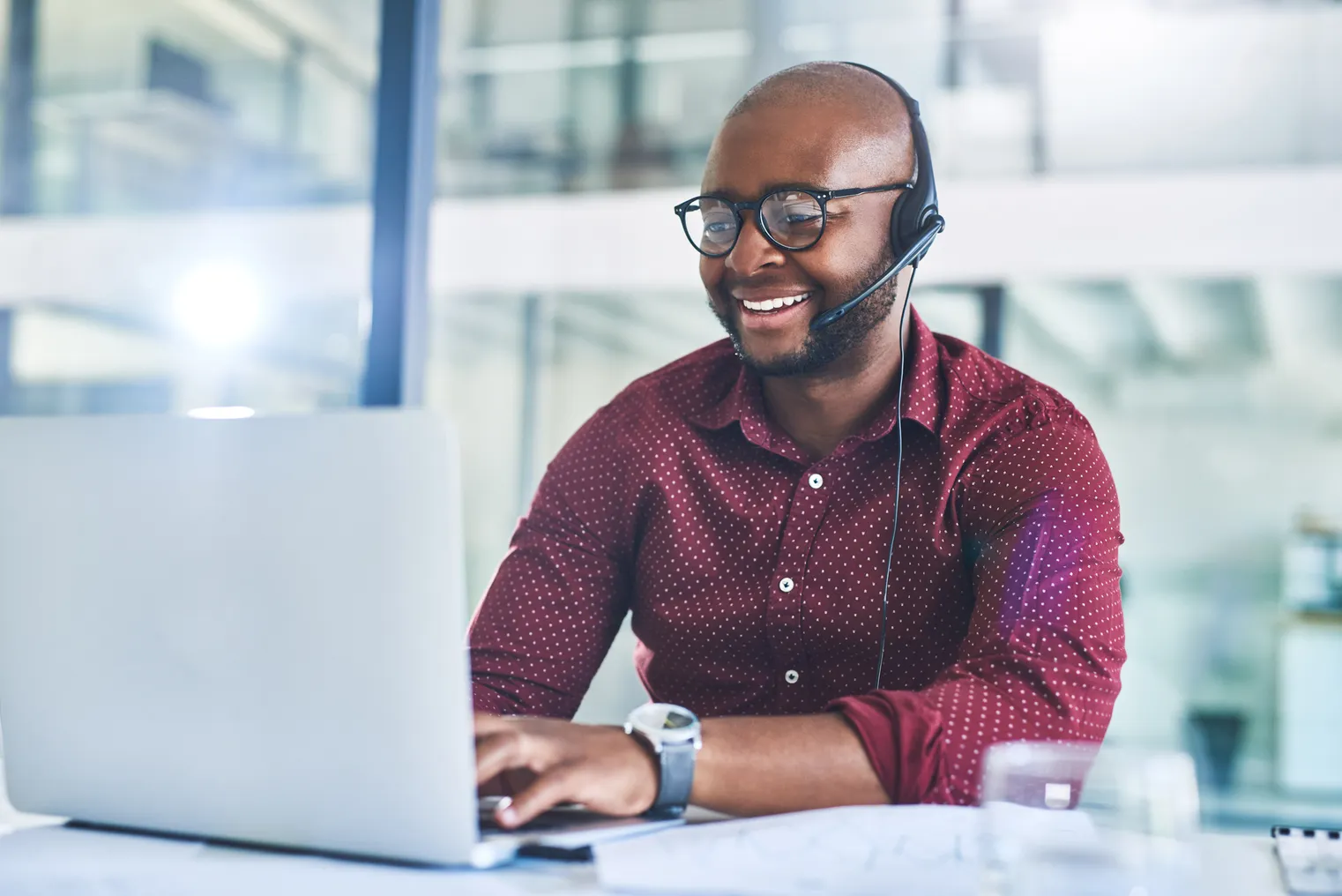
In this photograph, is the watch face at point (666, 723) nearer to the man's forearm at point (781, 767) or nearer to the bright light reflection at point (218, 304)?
the man's forearm at point (781, 767)

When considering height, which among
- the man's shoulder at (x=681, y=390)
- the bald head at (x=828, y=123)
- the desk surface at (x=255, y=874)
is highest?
the bald head at (x=828, y=123)

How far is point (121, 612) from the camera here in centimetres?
77

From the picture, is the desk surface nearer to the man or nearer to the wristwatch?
the wristwatch

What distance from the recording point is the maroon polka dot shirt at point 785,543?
4.11 feet

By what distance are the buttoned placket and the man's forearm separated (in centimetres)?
39

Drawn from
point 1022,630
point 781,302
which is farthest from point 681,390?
point 1022,630

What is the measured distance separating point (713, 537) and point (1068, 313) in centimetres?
278

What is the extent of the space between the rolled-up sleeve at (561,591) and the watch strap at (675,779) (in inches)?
17.4

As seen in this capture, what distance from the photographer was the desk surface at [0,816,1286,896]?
72 centimetres

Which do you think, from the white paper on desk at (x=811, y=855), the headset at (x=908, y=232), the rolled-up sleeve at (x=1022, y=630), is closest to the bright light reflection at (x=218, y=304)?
the headset at (x=908, y=232)

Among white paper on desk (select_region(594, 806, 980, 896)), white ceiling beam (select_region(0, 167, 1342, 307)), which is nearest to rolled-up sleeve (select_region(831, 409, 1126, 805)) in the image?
white paper on desk (select_region(594, 806, 980, 896))

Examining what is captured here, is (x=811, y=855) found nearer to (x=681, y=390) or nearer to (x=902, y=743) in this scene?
(x=902, y=743)

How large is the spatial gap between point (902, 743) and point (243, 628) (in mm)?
499

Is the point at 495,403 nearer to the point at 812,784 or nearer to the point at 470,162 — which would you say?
the point at 470,162
